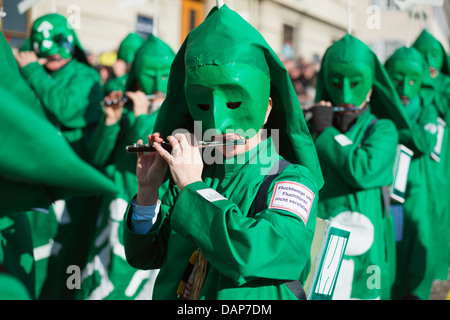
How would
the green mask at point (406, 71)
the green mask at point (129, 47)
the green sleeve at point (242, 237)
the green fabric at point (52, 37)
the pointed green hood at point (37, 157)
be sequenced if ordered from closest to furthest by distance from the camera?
the pointed green hood at point (37, 157)
the green sleeve at point (242, 237)
the green fabric at point (52, 37)
the green mask at point (406, 71)
the green mask at point (129, 47)

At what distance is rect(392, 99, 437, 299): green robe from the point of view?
A: 4680 mm

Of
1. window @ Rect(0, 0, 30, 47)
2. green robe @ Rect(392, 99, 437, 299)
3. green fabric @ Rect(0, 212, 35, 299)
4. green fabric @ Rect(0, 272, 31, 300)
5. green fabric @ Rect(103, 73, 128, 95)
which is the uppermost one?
window @ Rect(0, 0, 30, 47)

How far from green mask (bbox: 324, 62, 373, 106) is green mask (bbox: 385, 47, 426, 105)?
136 cm

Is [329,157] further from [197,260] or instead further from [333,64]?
[197,260]

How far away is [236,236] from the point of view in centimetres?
160

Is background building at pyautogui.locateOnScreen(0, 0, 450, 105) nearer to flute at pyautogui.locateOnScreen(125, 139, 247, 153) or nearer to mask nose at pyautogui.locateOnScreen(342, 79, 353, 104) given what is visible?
mask nose at pyautogui.locateOnScreen(342, 79, 353, 104)

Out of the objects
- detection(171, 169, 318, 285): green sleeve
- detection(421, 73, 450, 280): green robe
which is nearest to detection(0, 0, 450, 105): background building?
detection(421, 73, 450, 280): green robe

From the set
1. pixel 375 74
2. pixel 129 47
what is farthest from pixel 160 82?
pixel 129 47

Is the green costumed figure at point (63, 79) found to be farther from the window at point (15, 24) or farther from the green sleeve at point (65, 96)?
the window at point (15, 24)

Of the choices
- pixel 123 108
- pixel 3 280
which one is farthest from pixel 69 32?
pixel 3 280

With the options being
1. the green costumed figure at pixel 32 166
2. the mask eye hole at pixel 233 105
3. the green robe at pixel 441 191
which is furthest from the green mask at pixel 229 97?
the green robe at pixel 441 191

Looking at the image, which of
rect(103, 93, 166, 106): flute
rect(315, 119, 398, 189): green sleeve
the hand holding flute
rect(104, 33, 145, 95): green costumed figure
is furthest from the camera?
rect(104, 33, 145, 95): green costumed figure

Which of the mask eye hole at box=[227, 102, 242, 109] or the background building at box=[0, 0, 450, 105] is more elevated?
the background building at box=[0, 0, 450, 105]

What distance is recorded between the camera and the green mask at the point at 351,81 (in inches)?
141
